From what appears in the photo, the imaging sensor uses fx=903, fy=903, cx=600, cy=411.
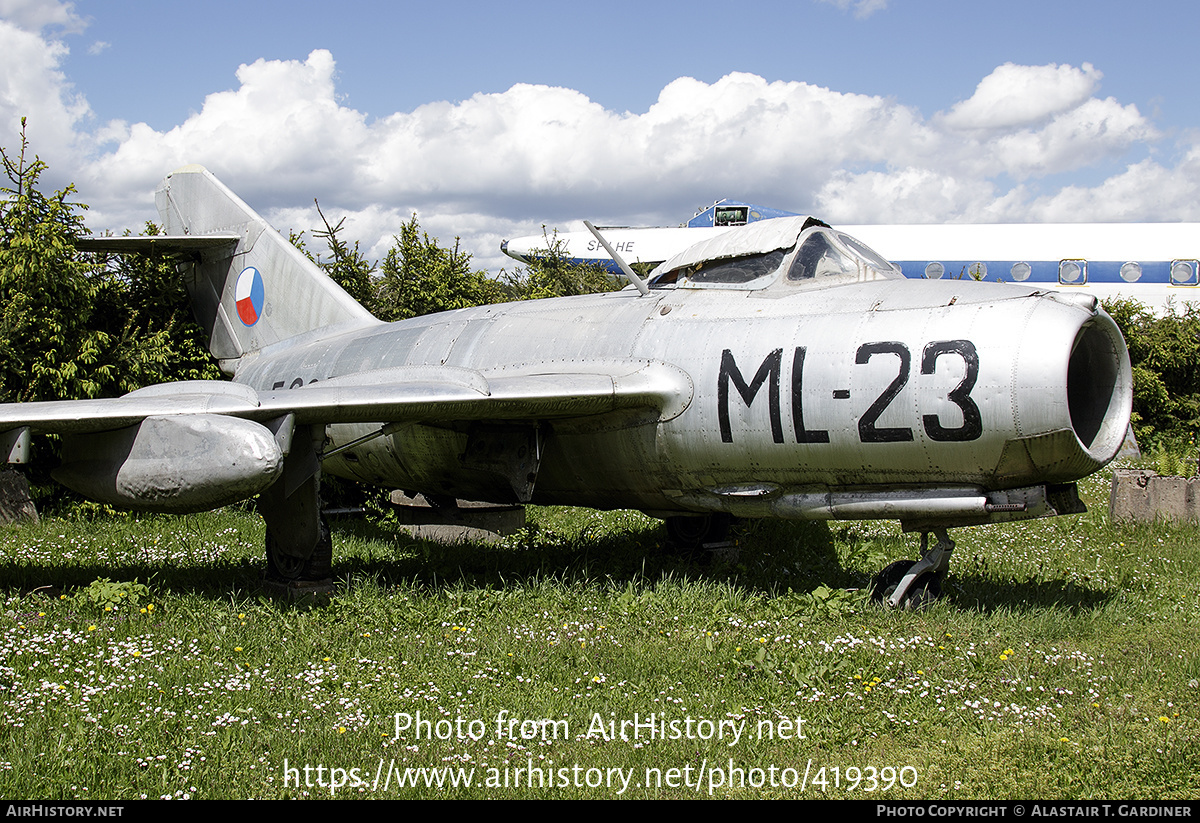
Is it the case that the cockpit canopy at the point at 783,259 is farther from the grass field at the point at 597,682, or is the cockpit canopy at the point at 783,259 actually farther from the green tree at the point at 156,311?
the green tree at the point at 156,311

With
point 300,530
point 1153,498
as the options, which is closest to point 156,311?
point 300,530

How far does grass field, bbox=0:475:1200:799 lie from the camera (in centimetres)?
408

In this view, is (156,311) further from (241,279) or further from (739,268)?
(739,268)

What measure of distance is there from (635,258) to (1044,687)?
23.9 metres

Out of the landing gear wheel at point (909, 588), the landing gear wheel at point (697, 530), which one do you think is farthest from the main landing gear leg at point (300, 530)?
the landing gear wheel at point (909, 588)

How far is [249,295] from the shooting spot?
10539mm

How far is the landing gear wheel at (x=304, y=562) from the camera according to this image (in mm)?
7113

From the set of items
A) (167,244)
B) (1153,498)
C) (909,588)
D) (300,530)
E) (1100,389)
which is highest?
(167,244)

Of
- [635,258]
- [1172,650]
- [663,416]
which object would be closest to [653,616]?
[663,416]

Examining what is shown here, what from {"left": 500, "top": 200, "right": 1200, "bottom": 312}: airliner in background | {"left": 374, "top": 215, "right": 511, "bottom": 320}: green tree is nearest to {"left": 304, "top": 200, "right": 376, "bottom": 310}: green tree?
{"left": 374, "top": 215, "right": 511, "bottom": 320}: green tree

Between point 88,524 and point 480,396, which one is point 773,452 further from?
point 88,524

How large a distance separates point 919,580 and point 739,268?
268cm

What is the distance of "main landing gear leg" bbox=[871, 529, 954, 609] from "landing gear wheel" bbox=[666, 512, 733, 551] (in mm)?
2137

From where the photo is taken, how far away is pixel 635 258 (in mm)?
A: 28047
